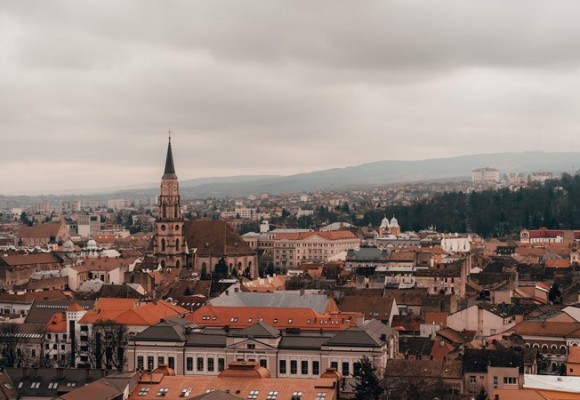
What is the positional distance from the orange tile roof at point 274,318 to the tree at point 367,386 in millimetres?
10359

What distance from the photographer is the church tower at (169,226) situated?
371 feet

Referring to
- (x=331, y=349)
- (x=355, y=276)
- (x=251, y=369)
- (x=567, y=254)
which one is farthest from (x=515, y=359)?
(x=567, y=254)

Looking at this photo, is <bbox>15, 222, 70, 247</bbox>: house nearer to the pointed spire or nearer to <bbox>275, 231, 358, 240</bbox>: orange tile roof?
<bbox>275, 231, 358, 240</bbox>: orange tile roof

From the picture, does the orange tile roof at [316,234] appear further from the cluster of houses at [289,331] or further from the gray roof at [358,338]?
the gray roof at [358,338]

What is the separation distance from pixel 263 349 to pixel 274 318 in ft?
19.4

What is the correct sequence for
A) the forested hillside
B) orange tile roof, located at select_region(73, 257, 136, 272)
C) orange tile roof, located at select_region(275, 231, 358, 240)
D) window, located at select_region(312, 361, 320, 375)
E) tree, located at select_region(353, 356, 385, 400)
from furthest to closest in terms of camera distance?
the forested hillside, orange tile roof, located at select_region(275, 231, 358, 240), orange tile roof, located at select_region(73, 257, 136, 272), window, located at select_region(312, 361, 320, 375), tree, located at select_region(353, 356, 385, 400)

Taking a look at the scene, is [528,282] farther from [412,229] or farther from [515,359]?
[412,229]

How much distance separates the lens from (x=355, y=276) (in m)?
91.2

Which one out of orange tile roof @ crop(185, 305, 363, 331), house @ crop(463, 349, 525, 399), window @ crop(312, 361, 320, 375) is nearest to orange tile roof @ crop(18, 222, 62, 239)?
orange tile roof @ crop(185, 305, 363, 331)

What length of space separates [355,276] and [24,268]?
3294 centimetres

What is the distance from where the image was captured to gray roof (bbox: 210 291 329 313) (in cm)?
6394

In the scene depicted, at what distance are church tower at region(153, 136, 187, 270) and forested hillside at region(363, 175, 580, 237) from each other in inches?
2795

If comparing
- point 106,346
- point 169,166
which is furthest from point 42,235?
point 106,346

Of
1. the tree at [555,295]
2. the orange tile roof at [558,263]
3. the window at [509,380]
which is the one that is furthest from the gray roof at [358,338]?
the orange tile roof at [558,263]
